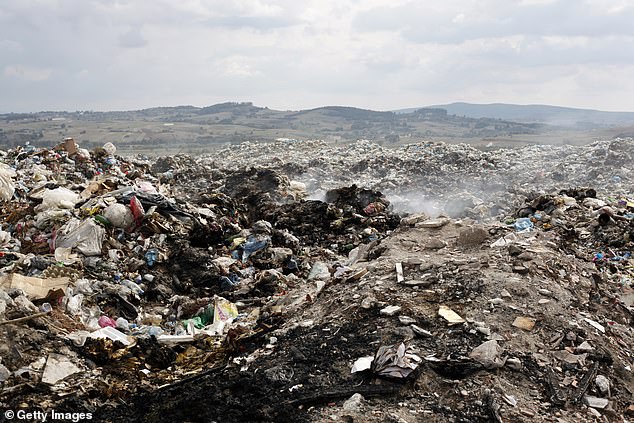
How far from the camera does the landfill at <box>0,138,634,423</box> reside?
10.0ft

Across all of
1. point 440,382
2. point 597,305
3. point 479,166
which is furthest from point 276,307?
point 479,166

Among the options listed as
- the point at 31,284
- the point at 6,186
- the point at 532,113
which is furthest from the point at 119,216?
the point at 532,113

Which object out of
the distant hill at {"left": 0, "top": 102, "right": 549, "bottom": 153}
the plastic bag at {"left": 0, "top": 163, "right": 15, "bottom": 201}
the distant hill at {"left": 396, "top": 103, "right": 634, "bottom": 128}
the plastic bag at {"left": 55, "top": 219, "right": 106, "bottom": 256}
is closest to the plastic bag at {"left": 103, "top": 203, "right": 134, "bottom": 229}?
the plastic bag at {"left": 55, "top": 219, "right": 106, "bottom": 256}

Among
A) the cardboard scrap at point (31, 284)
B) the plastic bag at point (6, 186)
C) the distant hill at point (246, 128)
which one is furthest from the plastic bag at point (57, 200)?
the distant hill at point (246, 128)

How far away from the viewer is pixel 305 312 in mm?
4352

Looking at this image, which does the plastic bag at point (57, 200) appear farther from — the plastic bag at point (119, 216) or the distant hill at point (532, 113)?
the distant hill at point (532, 113)

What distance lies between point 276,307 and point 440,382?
216 centimetres

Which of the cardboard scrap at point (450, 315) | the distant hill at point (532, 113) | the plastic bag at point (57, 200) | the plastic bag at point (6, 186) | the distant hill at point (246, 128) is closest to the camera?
the cardboard scrap at point (450, 315)

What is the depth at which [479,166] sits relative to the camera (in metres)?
15.1

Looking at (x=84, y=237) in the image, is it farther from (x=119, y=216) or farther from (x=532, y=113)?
(x=532, y=113)

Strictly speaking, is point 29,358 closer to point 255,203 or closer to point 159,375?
point 159,375

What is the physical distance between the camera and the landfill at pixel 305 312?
306cm

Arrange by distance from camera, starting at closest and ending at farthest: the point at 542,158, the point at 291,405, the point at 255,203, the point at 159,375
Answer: the point at 291,405
the point at 159,375
the point at 255,203
the point at 542,158

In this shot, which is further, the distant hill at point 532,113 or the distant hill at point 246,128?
the distant hill at point 532,113
